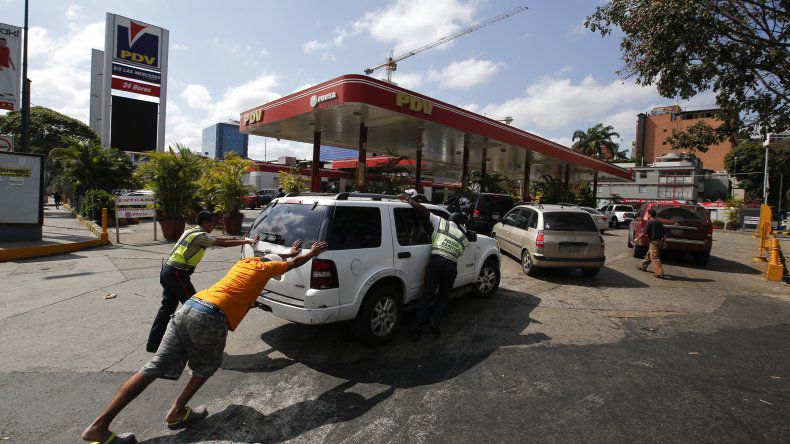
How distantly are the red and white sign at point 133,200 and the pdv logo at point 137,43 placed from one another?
17.7 meters

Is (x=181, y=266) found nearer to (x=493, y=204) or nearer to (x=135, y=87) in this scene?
(x=493, y=204)

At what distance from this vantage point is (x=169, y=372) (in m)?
2.94

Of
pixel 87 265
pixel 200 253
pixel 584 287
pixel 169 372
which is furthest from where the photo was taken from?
pixel 87 265

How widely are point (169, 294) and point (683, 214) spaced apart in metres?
12.5

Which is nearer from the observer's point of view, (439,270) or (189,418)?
(189,418)

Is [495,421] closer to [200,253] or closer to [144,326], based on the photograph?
[200,253]

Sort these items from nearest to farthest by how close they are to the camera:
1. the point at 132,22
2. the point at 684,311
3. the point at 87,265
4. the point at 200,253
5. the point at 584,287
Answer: the point at 200,253 → the point at 684,311 → the point at 584,287 → the point at 87,265 → the point at 132,22

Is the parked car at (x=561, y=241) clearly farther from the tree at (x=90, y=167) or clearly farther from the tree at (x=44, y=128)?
the tree at (x=44, y=128)

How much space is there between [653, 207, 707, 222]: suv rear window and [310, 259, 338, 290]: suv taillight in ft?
35.9

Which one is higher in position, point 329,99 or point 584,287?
point 329,99

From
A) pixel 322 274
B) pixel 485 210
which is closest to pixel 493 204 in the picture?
pixel 485 210

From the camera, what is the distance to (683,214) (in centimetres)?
1126

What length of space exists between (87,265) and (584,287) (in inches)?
424

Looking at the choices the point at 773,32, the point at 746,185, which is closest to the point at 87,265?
the point at 773,32
